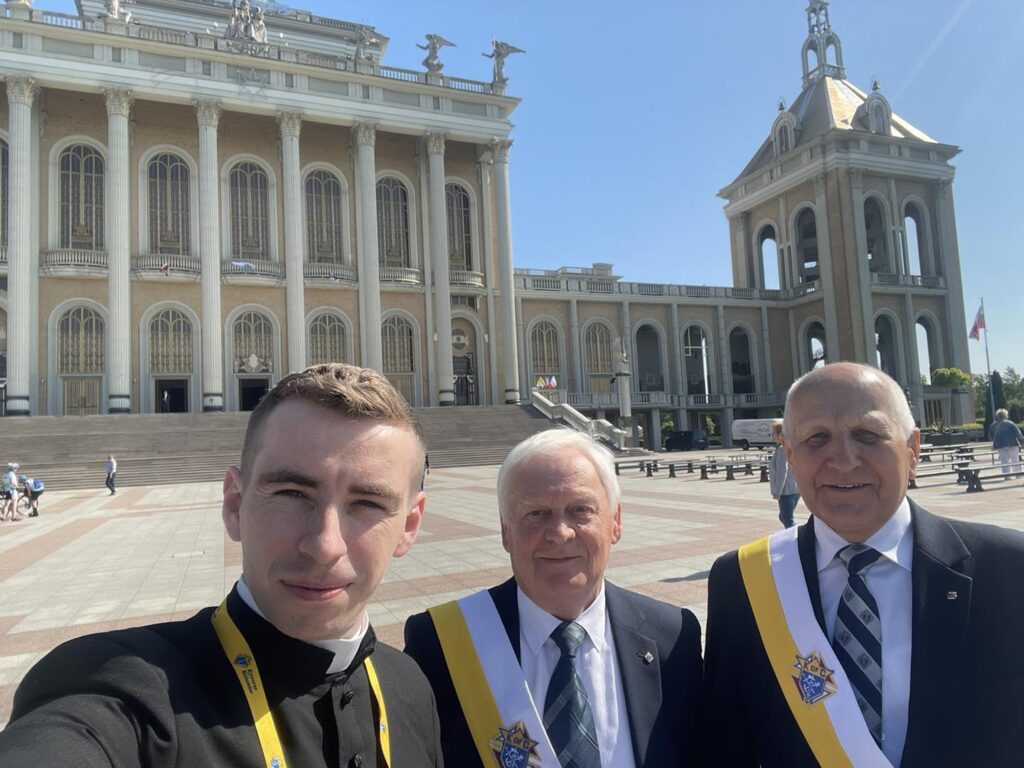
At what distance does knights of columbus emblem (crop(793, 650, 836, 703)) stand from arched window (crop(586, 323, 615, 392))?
125 ft

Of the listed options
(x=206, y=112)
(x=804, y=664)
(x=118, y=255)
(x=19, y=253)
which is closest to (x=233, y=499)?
(x=804, y=664)

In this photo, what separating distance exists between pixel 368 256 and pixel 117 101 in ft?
41.1

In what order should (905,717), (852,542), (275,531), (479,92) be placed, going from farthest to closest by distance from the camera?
(479,92)
(852,542)
(905,717)
(275,531)

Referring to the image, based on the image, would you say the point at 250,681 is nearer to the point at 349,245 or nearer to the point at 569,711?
the point at 569,711

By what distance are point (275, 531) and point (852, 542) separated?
5.58 ft

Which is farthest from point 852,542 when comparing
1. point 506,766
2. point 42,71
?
point 42,71

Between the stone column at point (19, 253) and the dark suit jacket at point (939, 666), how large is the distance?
32.1 m

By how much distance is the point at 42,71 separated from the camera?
2795cm

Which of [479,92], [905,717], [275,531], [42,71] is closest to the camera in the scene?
[275,531]

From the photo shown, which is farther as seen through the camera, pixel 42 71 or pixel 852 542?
pixel 42 71

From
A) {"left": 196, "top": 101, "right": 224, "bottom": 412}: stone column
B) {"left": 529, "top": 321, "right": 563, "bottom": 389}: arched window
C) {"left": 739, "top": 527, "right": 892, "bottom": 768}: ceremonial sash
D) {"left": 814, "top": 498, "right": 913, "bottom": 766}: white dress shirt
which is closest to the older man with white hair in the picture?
{"left": 739, "top": 527, "right": 892, "bottom": 768}: ceremonial sash

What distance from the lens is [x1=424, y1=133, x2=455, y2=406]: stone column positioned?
33.8 meters

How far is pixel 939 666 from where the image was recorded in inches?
71.8

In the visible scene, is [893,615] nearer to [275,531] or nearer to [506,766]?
[506,766]
